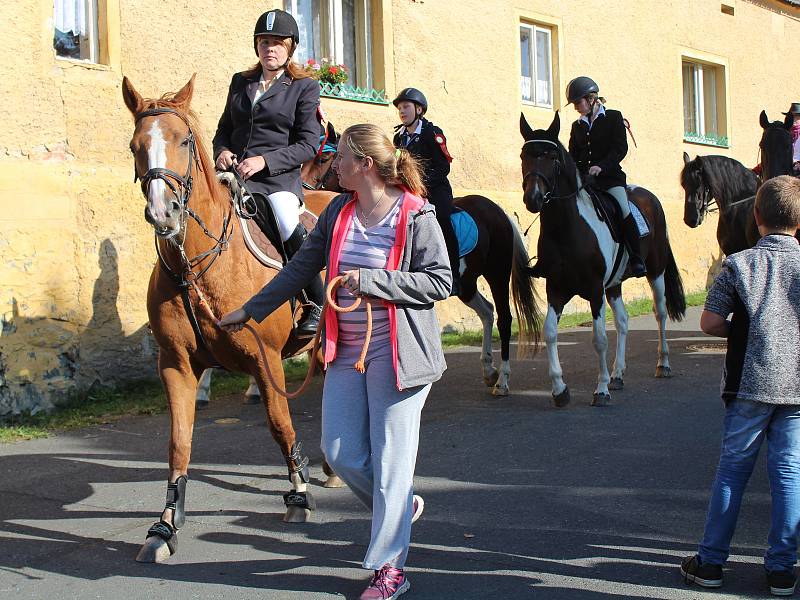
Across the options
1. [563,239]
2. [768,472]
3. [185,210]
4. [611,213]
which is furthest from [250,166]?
[611,213]

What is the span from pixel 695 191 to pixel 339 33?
5.11m

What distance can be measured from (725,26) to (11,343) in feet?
54.5

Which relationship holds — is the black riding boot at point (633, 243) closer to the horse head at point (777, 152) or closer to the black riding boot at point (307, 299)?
the horse head at point (777, 152)

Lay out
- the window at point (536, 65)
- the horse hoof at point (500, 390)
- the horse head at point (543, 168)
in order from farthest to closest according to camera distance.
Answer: the window at point (536, 65)
the horse hoof at point (500, 390)
the horse head at point (543, 168)

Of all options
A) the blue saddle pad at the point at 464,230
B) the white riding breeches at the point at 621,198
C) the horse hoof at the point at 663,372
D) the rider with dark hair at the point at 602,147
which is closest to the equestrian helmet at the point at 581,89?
the rider with dark hair at the point at 602,147

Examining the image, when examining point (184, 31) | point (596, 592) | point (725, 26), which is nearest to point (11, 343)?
point (184, 31)

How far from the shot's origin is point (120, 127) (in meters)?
9.78

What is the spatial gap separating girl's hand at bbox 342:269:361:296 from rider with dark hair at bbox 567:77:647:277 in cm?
593

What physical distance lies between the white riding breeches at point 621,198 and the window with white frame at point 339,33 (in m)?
4.44

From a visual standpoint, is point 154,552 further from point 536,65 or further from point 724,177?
point 536,65

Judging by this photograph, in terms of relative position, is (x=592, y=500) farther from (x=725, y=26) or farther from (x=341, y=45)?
(x=725, y=26)

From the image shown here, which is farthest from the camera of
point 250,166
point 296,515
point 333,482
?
point 333,482

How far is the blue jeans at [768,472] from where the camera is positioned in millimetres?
4172

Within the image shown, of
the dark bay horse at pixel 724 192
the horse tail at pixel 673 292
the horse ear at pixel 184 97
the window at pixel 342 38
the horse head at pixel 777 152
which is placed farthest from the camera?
the window at pixel 342 38
